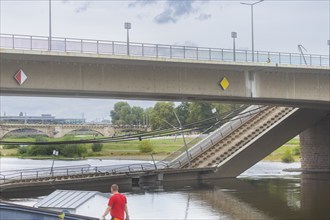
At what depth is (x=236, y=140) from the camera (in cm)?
5309

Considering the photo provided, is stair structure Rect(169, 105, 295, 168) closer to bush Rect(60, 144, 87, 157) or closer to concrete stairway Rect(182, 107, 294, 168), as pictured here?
concrete stairway Rect(182, 107, 294, 168)

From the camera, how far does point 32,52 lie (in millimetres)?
33938

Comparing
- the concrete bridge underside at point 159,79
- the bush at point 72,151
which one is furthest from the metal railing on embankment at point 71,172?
the bush at point 72,151

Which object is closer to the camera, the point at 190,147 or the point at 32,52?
the point at 32,52

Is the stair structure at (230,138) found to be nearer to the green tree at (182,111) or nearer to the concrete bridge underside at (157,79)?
the concrete bridge underside at (157,79)

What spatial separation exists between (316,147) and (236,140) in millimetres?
12280

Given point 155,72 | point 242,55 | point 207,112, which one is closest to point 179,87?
point 155,72

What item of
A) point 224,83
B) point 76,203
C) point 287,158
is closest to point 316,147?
point 224,83

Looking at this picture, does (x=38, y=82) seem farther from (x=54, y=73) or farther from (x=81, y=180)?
(x=81, y=180)

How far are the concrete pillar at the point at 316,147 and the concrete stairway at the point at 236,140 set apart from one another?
642 centimetres

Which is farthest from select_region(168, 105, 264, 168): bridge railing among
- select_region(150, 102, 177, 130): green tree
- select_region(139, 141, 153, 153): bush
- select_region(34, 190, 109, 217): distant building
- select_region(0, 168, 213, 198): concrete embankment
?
select_region(150, 102, 177, 130): green tree

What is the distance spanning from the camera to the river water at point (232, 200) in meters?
31.2

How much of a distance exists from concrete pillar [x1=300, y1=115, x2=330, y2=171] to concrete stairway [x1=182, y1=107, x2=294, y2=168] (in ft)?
21.1

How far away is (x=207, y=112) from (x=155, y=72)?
9763 cm
